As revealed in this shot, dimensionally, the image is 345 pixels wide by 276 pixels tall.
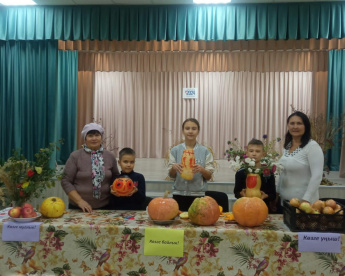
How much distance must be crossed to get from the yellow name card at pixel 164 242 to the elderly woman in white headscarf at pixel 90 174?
843 millimetres

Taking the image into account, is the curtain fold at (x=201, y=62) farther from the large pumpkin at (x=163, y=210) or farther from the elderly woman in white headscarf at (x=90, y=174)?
the large pumpkin at (x=163, y=210)

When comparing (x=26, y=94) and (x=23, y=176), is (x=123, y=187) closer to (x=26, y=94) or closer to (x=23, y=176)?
(x=23, y=176)

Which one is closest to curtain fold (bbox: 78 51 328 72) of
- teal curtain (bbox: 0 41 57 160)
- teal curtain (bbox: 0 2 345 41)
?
teal curtain (bbox: 0 41 57 160)

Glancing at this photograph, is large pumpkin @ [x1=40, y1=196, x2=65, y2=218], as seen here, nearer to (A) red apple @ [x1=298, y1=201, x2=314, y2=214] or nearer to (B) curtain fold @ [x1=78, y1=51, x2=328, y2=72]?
(A) red apple @ [x1=298, y1=201, x2=314, y2=214]

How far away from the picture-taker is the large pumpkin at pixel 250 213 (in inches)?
68.0

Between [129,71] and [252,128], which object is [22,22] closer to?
[129,71]

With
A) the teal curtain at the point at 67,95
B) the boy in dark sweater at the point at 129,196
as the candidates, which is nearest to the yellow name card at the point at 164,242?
the boy in dark sweater at the point at 129,196

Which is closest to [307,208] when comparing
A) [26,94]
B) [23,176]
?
[23,176]

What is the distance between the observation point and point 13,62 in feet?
21.5

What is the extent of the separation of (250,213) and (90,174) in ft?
3.86

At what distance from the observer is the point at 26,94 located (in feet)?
21.5

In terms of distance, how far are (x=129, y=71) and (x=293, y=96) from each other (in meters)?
4.31

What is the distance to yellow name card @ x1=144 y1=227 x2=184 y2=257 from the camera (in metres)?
1.67

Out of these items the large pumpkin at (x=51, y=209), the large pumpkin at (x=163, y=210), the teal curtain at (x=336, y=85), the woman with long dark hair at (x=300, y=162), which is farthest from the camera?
the teal curtain at (x=336, y=85)
